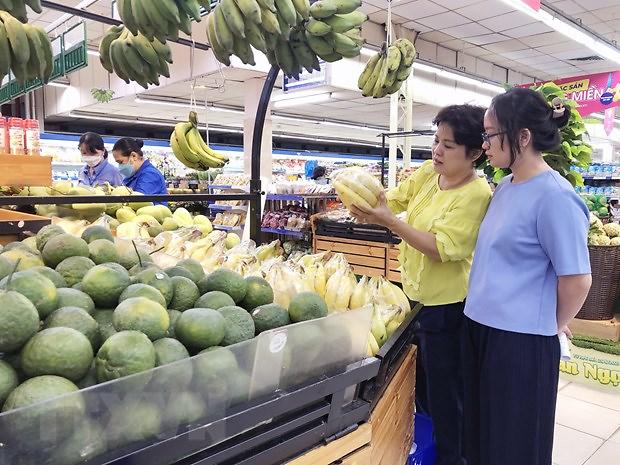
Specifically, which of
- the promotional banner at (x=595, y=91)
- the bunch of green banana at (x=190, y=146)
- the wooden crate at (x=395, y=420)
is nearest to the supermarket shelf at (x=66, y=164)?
the bunch of green banana at (x=190, y=146)

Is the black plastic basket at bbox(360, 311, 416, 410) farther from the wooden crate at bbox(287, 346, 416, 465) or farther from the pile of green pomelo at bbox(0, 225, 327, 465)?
the pile of green pomelo at bbox(0, 225, 327, 465)

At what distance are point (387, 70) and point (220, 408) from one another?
1.72 m

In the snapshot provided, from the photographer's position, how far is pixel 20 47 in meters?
1.41

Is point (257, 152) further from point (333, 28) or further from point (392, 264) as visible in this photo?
point (392, 264)

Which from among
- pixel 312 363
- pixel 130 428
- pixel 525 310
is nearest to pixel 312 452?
pixel 312 363

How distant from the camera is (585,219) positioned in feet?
5.43

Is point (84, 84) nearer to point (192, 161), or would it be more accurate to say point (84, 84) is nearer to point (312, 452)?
point (192, 161)

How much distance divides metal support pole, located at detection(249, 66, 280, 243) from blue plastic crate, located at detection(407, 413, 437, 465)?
1096 mm

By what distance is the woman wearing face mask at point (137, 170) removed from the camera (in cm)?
436

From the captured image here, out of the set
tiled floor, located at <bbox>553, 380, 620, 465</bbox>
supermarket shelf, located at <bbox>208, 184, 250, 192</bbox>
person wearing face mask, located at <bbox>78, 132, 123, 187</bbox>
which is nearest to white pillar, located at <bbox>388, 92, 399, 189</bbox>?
supermarket shelf, located at <bbox>208, 184, 250, 192</bbox>

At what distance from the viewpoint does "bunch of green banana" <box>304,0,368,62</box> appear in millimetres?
1520

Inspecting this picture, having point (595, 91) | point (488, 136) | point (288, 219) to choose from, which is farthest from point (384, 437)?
point (595, 91)

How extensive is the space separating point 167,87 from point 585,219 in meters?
8.44

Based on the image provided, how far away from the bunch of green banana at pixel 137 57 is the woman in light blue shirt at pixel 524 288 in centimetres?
117
